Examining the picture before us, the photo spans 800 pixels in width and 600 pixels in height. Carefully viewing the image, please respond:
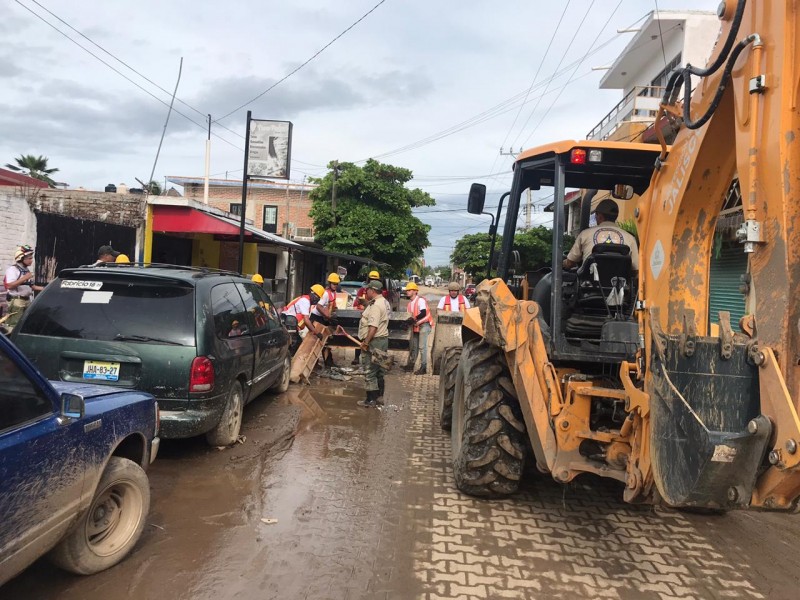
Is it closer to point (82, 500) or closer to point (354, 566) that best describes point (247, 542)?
point (354, 566)

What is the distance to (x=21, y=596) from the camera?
288cm

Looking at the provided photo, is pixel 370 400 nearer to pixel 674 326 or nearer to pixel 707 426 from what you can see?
pixel 674 326

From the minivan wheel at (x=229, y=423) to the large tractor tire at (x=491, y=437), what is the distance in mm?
2360

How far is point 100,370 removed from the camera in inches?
181

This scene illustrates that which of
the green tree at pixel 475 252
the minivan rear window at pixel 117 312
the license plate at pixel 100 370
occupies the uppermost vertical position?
the green tree at pixel 475 252

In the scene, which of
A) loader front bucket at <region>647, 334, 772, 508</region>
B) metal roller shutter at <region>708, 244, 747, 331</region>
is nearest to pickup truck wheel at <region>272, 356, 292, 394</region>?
loader front bucket at <region>647, 334, 772, 508</region>

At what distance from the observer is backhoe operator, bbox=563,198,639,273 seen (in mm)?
4152

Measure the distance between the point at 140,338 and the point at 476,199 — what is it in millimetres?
3210

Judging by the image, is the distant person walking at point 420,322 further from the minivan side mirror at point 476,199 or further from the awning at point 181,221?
the awning at point 181,221

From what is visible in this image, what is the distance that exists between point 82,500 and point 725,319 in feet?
10.5

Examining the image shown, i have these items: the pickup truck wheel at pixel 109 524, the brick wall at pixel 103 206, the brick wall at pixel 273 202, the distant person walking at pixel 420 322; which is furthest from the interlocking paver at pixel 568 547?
the brick wall at pixel 273 202

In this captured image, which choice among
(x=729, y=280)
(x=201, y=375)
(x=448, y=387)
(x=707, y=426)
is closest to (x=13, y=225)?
(x=201, y=375)

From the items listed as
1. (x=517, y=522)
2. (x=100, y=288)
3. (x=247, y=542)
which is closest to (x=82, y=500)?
(x=247, y=542)

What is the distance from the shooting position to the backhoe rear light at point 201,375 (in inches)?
185
